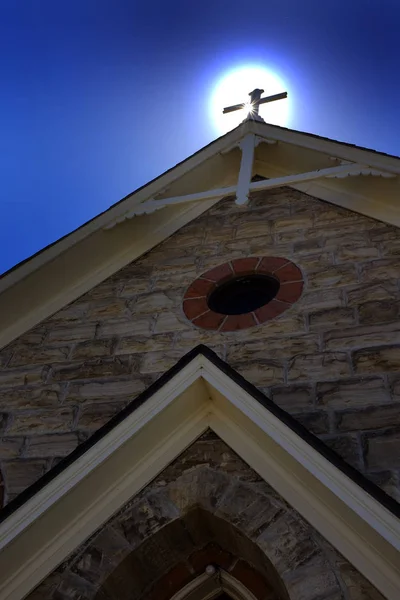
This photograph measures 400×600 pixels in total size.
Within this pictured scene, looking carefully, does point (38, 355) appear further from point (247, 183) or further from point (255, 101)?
point (255, 101)

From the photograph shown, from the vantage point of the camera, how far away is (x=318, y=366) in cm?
361

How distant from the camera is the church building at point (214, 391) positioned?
2703 millimetres

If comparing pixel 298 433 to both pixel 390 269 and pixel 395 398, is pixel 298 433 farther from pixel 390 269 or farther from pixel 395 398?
pixel 390 269

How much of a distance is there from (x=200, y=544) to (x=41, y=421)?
1.34 meters

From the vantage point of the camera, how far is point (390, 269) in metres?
4.25

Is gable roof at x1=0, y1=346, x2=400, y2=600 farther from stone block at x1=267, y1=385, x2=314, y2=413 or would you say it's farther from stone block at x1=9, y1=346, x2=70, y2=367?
stone block at x1=9, y1=346, x2=70, y2=367

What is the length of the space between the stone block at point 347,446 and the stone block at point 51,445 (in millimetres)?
1410


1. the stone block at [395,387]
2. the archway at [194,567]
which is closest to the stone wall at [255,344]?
the stone block at [395,387]

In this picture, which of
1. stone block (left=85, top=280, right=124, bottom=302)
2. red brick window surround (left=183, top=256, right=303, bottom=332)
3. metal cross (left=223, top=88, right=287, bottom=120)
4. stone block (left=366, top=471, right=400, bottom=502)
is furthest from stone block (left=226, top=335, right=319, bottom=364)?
metal cross (left=223, top=88, right=287, bottom=120)

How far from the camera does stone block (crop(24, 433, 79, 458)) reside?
3.60 meters

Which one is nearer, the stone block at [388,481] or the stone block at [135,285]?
the stone block at [388,481]

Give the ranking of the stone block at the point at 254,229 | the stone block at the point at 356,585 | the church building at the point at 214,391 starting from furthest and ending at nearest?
the stone block at the point at 254,229, the church building at the point at 214,391, the stone block at the point at 356,585

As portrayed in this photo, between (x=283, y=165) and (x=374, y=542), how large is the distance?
13.9 ft

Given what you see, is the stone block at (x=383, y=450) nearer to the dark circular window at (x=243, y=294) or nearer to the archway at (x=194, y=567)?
the archway at (x=194, y=567)
